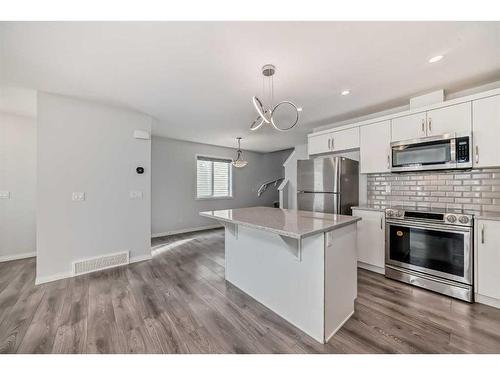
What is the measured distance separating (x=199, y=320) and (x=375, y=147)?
3158mm

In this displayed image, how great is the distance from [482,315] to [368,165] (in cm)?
196

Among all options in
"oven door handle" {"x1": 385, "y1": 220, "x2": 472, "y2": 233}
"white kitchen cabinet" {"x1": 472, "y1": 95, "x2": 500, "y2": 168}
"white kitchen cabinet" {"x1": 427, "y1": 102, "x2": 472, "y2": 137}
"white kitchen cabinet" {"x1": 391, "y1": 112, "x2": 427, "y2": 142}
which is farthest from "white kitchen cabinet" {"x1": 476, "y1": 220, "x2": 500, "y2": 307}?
"white kitchen cabinet" {"x1": 391, "y1": 112, "x2": 427, "y2": 142}

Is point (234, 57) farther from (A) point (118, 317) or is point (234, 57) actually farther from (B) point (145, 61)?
(A) point (118, 317)

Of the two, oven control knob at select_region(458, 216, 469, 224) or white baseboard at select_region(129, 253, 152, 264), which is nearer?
oven control knob at select_region(458, 216, 469, 224)

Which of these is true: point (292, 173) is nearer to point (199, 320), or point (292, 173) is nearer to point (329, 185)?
point (329, 185)

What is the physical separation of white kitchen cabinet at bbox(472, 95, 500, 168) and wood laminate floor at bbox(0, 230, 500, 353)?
152cm

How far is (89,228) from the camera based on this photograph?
114 inches

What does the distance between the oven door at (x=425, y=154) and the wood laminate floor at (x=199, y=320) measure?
1494mm

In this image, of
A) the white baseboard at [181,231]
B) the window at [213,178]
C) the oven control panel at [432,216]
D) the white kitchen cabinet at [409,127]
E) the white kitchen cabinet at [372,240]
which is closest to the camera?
the oven control panel at [432,216]

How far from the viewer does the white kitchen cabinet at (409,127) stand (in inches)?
98.7

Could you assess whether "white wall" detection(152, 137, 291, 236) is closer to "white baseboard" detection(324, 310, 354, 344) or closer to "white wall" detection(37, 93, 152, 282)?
"white wall" detection(37, 93, 152, 282)

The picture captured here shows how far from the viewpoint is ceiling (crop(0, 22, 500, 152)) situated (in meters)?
1.50

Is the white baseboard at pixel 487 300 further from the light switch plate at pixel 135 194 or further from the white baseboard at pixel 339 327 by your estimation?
the light switch plate at pixel 135 194

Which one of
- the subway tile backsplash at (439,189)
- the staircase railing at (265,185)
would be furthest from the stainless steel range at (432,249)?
the staircase railing at (265,185)
